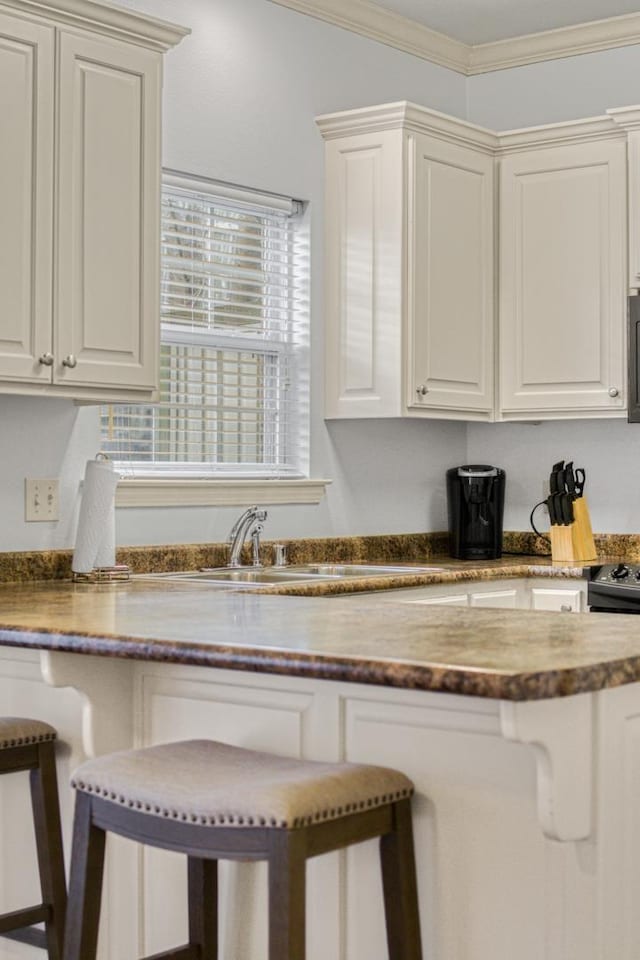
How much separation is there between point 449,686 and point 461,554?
3.08 m

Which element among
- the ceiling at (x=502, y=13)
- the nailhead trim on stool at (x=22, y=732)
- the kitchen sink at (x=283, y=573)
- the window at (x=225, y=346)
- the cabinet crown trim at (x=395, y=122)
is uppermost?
the ceiling at (x=502, y=13)

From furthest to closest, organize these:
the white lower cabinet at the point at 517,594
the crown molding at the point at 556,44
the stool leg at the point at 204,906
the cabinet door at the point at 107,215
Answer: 1. the crown molding at the point at 556,44
2. the white lower cabinet at the point at 517,594
3. the cabinet door at the point at 107,215
4. the stool leg at the point at 204,906

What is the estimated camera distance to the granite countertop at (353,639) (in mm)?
1870

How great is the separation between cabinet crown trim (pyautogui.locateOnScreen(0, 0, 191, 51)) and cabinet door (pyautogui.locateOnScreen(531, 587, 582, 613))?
2.09m

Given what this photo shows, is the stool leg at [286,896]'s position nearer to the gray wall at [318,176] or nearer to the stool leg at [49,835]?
the stool leg at [49,835]

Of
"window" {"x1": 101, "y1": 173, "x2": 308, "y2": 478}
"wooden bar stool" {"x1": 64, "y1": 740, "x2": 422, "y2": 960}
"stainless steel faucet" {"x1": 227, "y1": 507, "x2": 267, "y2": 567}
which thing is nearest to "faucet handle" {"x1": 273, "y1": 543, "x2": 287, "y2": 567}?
"stainless steel faucet" {"x1": 227, "y1": 507, "x2": 267, "y2": 567}

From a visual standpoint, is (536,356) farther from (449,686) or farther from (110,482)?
(449,686)

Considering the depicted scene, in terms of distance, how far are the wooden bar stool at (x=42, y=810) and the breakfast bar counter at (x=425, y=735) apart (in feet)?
0.23

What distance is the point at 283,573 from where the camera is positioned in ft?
13.4

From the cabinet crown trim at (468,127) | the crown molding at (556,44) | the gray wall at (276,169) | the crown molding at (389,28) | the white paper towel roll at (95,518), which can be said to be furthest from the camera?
the crown molding at (556,44)

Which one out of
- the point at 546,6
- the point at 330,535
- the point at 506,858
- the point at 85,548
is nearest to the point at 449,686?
the point at 506,858

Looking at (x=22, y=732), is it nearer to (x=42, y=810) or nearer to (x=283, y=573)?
(x=42, y=810)

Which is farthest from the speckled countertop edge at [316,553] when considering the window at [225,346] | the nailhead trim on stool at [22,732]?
the nailhead trim on stool at [22,732]

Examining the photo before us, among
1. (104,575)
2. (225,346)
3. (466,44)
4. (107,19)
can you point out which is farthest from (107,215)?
(466,44)
